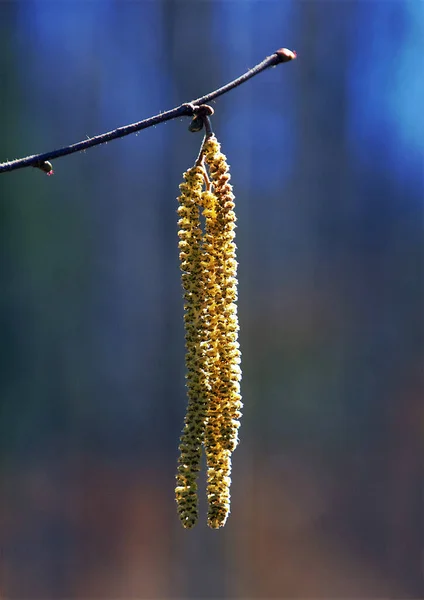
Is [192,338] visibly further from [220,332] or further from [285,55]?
[285,55]

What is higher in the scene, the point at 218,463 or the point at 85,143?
the point at 85,143

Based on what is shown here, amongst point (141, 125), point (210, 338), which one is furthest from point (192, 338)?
point (141, 125)

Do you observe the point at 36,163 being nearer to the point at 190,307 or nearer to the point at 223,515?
the point at 190,307

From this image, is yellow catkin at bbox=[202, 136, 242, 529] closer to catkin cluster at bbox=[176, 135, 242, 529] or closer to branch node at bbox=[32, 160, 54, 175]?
catkin cluster at bbox=[176, 135, 242, 529]

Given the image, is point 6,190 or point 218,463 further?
point 6,190

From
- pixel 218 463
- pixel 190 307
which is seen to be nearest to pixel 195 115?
pixel 190 307

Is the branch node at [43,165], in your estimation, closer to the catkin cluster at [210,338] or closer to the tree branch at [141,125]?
the tree branch at [141,125]

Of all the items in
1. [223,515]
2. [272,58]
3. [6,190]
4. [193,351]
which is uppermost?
[6,190]
